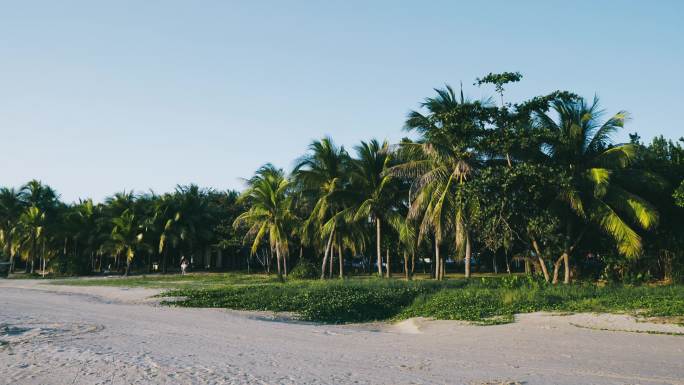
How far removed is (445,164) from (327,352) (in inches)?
596

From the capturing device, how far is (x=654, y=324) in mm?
11531

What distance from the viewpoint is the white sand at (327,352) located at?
7.02 metres

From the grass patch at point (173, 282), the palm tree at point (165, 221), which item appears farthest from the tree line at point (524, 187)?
the palm tree at point (165, 221)

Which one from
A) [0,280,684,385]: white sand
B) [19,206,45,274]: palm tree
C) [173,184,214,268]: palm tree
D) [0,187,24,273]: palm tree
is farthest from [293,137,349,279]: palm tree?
[0,187,24,273]: palm tree

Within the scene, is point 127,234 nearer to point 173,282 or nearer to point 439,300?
point 173,282

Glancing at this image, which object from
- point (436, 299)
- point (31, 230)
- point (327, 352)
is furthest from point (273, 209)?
point (31, 230)

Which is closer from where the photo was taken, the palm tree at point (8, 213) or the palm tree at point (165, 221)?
the palm tree at point (165, 221)

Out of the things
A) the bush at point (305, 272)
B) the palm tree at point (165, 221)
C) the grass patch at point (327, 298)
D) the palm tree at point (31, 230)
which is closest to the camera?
the grass patch at point (327, 298)

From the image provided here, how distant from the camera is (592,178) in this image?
793 inches

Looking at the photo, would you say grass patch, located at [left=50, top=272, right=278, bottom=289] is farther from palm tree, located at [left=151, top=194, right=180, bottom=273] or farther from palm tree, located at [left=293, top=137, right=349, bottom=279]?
palm tree, located at [left=151, top=194, right=180, bottom=273]

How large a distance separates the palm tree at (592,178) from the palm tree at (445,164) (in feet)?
10.4

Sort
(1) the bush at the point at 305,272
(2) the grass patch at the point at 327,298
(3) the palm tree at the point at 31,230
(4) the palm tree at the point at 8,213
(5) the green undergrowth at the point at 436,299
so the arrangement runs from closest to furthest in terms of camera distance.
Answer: (5) the green undergrowth at the point at 436,299 < (2) the grass patch at the point at 327,298 < (1) the bush at the point at 305,272 < (3) the palm tree at the point at 31,230 < (4) the palm tree at the point at 8,213

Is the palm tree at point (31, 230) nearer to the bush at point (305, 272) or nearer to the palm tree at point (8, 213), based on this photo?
the palm tree at point (8, 213)

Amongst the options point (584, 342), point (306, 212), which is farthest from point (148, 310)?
point (306, 212)
